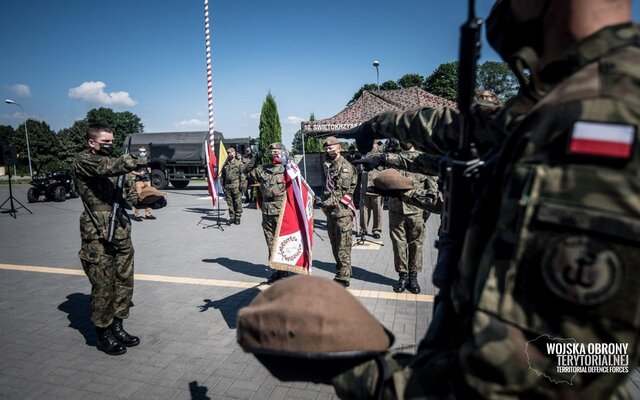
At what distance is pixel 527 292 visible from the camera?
74 cm

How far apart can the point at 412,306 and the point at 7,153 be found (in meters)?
16.8

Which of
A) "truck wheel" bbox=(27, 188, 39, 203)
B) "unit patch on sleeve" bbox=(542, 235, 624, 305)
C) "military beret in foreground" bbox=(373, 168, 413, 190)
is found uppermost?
"military beret in foreground" bbox=(373, 168, 413, 190)

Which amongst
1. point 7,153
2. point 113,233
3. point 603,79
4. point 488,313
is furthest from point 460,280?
point 7,153

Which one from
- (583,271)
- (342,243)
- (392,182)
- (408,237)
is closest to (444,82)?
(408,237)

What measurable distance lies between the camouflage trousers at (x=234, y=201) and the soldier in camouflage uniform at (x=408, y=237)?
7.13 metres

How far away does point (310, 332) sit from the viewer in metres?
0.94

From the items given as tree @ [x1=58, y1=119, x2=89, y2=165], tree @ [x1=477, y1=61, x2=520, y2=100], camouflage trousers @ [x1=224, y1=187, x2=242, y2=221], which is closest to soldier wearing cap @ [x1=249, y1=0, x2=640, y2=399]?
camouflage trousers @ [x1=224, y1=187, x2=242, y2=221]

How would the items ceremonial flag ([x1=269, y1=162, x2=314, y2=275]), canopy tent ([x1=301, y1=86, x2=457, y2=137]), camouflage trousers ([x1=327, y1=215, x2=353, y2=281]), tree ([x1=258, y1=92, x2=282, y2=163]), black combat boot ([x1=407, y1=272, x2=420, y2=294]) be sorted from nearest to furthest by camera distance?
ceremonial flag ([x1=269, y1=162, x2=314, y2=275]) → black combat boot ([x1=407, y1=272, x2=420, y2=294]) → camouflage trousers ([x1=327, y1=215, x2=353, y2=281]) → canopy tent ([x1=301, y1=86, x2=457, y2=137]) → tree ([x1=258, y1=92, x2=282, y2=163])

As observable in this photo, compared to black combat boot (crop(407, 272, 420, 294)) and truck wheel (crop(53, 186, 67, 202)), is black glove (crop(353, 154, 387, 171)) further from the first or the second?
truck wheel (crop(53, 186, 67, 202))

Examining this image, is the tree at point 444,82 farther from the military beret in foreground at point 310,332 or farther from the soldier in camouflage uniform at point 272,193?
the military beret in foreground at point 310,332

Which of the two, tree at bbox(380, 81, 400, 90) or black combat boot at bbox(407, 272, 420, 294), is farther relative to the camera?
tree at bbox(380, 81, 400, 90)

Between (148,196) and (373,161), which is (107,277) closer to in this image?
(148,196)

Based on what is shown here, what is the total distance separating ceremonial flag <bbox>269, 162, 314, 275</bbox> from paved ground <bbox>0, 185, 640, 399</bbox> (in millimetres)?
946

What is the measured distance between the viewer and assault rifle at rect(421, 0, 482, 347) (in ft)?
3.73
